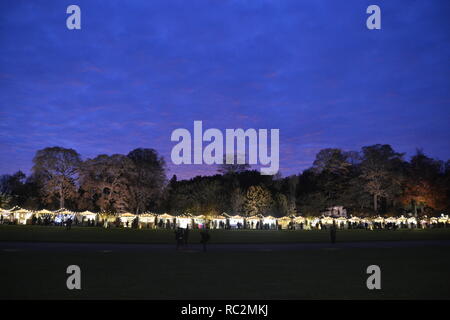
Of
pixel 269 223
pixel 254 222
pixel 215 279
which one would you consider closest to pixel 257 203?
pixel 254 222

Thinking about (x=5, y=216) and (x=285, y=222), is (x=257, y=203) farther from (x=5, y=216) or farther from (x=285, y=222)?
(x=5, y=216)

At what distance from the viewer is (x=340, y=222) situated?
85688 millimetres

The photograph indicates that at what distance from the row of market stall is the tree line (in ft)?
14.9

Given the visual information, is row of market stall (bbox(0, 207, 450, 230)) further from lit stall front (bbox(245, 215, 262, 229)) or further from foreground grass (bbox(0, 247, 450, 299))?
foreground grass (bbox(0, 247, 450, 299))

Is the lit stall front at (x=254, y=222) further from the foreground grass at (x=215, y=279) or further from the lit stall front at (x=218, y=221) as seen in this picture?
the foreground grass at (x=215, y=279)

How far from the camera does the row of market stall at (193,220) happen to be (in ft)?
219

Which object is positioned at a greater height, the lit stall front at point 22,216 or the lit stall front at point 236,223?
the lit stall front at point 22,216

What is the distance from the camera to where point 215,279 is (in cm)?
1317

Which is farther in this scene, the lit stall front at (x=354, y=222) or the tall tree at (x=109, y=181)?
the lit stall front at (x=354, y=222)

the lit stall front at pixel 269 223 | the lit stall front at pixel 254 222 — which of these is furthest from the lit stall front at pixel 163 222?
the lit stall front at pixel 269 223

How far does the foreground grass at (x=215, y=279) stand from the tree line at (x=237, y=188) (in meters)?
61.5

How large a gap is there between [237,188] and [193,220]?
24.8 m
